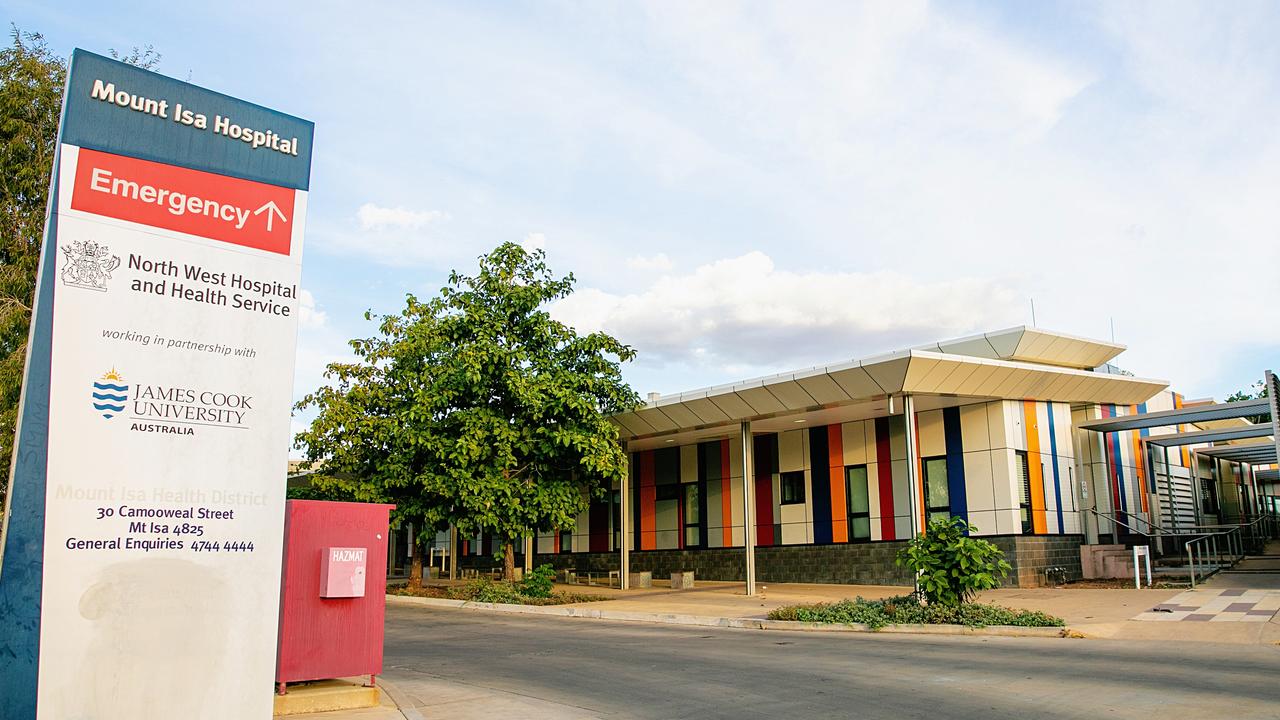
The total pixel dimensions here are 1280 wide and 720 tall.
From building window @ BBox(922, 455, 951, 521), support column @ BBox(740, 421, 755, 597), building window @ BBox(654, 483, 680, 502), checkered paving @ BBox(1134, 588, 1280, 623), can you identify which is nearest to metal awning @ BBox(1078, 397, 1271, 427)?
building window @ BBox(922, 455, 951, 521)

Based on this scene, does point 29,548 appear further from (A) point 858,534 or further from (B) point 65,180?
(A) point 858,534

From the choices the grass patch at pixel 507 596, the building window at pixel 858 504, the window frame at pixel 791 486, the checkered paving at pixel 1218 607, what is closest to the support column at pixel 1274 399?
the checkered paving at pixel 1218 607

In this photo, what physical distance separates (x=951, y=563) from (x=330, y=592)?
11.2 meters

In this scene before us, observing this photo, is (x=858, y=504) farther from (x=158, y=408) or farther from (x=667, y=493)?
(x=158, y=408)

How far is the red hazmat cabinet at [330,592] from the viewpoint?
828 centimetres

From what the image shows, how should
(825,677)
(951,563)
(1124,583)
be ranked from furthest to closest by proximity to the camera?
(1124,583) → (951,563) → (825,677)

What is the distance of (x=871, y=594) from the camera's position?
Answer: 2295 centimetres

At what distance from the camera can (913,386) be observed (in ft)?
68.7

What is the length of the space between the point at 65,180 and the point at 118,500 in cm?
217

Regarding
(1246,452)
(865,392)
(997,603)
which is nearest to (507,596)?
(865,392)

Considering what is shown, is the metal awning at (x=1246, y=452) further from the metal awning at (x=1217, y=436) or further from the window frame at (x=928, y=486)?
the window frame at (x=928, y=486)

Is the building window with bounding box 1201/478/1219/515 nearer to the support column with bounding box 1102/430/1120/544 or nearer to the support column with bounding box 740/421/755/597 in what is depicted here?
the support column with bounding box 1102/430/1120/544

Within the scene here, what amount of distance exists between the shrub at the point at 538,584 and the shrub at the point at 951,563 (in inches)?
416

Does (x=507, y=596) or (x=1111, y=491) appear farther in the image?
(x=1111, y=491)
